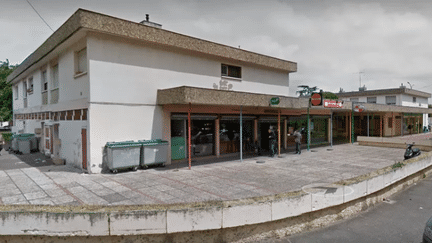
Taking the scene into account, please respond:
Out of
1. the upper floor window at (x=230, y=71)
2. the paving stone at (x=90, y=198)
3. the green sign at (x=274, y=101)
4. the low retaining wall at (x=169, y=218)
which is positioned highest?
the upper floor window at (x=230, y=71)

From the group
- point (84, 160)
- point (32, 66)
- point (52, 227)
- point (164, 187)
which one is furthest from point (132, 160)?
point (32, 66)

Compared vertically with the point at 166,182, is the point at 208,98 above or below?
above

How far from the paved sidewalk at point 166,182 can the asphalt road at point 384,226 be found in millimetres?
1732

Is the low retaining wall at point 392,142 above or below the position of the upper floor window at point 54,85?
below

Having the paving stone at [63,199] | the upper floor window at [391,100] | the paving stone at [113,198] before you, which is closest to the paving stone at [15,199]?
the paving stone at [63,199]

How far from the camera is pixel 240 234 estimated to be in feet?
16.3

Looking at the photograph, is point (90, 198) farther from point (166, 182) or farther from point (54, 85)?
point (54, 85)

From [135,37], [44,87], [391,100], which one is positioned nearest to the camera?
[135,37]

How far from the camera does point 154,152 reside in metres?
10.2

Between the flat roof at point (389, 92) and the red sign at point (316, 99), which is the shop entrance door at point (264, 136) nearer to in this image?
the red sign at point (316, 99)

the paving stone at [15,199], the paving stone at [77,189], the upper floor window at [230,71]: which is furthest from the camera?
the upper floor window at [230,71]

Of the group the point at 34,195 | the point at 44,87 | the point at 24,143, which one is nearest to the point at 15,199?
the point at 34,195

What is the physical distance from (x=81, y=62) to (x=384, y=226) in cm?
1172

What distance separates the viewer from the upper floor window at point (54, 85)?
1298 cm
